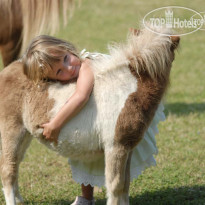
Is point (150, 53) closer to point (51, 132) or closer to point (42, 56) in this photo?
point (42, 56)

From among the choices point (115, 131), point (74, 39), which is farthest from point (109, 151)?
point (74, 39)

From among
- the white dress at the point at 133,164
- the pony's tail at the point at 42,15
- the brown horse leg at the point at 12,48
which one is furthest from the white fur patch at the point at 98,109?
the brown horse leg at the point at 12,48

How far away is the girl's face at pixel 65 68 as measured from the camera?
7.80ft

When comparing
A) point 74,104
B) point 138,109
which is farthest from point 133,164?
point 74,104

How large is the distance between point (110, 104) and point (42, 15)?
1.33 meters

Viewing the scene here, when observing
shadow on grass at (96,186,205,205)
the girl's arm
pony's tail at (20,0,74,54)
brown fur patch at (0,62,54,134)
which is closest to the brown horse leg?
pony's tail at (20,0,74,54)

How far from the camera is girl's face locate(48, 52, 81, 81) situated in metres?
2.38

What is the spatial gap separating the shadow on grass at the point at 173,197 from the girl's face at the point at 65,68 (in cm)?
123

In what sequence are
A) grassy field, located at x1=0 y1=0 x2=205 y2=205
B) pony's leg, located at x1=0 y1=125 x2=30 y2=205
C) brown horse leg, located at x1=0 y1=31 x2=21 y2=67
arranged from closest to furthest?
pony's leg, located at x1=0 y1=125 x2=30 y2=205
grassy field, located at x1=0 y1=0 x2=205 y2=205
brown horse leg, located at x1=0 y1=31 x2=21 y2=67

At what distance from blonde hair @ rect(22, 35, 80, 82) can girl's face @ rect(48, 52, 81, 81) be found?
3 cm

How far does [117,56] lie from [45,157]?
197 centimetres

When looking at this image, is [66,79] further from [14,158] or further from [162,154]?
[162,154]

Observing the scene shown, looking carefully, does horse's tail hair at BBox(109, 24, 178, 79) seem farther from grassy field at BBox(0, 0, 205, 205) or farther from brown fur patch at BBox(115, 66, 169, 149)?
grassy field at BBox(0, 0, 205, 205)

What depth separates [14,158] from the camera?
2.57 m
